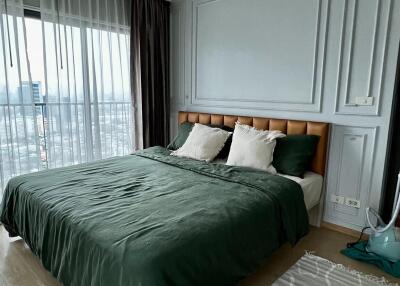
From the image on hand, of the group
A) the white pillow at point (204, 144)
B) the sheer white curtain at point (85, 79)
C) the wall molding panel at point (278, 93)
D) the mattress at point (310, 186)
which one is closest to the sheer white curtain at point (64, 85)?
the sheer white curtain at point (85, 79)

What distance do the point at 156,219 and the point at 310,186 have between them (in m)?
1.55

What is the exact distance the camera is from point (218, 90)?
3555 mm

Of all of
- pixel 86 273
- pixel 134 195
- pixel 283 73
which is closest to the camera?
pixel 86 273

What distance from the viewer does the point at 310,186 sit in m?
2.46

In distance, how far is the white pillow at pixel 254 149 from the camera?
2.54 meters

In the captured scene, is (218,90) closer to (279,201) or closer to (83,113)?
(83,113)

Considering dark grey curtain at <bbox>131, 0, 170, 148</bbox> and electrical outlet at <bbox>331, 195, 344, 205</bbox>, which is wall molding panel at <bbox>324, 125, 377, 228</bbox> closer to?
electrical outlet at <bbox>331, 195, 344, 205</bbox>

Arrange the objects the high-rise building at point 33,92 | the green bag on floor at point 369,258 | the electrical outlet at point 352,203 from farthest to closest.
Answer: the high-rise building at point 33,92, the electrical outlet at point 352,203, the green bag on floor at point 369,258

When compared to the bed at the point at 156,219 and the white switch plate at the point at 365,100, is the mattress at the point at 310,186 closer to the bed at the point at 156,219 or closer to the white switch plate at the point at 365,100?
the bed at the point at 156,219

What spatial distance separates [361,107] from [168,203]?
6.30ft

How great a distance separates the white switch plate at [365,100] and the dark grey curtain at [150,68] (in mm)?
2537

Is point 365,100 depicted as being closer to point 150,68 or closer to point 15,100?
point 150,68

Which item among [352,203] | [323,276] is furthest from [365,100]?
[323,276]

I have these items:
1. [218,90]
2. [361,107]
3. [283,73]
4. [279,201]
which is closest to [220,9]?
[218,90]
